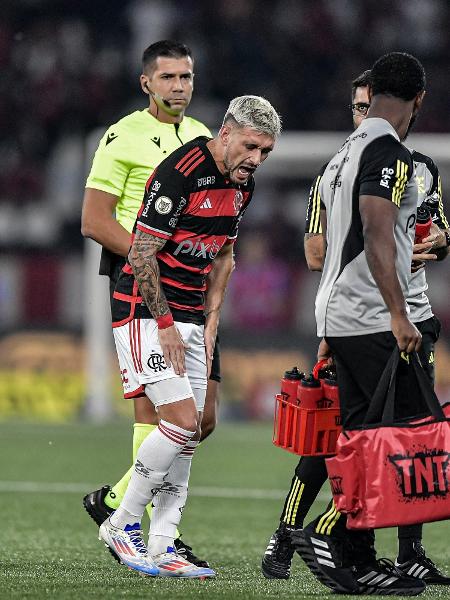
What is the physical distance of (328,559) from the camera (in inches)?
204

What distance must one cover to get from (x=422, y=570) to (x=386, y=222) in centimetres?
164

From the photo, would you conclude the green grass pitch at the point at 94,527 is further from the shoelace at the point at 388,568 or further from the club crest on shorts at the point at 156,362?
the club crest on shorts at the point at 156,362

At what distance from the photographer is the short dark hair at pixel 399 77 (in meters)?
4.96

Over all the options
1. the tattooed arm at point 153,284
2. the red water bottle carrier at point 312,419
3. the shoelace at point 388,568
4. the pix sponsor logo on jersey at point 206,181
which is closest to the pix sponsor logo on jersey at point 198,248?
the tattooed arm at point 153,284

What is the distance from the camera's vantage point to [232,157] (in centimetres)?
546

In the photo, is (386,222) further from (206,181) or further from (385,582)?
(385,582)

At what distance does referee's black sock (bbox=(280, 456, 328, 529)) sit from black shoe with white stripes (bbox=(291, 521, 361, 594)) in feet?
1.82

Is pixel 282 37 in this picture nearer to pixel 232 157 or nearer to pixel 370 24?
pixel 370 24

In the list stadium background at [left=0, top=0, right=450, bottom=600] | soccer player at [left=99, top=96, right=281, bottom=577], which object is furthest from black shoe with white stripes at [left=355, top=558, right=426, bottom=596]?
stadium background at [left=0, top=0, right=450, bottom=600]

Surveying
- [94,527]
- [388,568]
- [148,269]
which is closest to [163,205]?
[148,269]

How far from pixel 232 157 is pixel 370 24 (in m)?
15.1

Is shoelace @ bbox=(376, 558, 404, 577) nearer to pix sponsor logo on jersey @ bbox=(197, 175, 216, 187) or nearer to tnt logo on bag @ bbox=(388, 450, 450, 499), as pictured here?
tnt logo on bag @ bbox=(388, 450, 450, 499)

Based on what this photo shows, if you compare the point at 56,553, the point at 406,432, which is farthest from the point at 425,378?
the point at 56,553

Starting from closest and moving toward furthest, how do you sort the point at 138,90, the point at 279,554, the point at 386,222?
the point at 386,222 < the point at 279,554 < the point at 138,90
